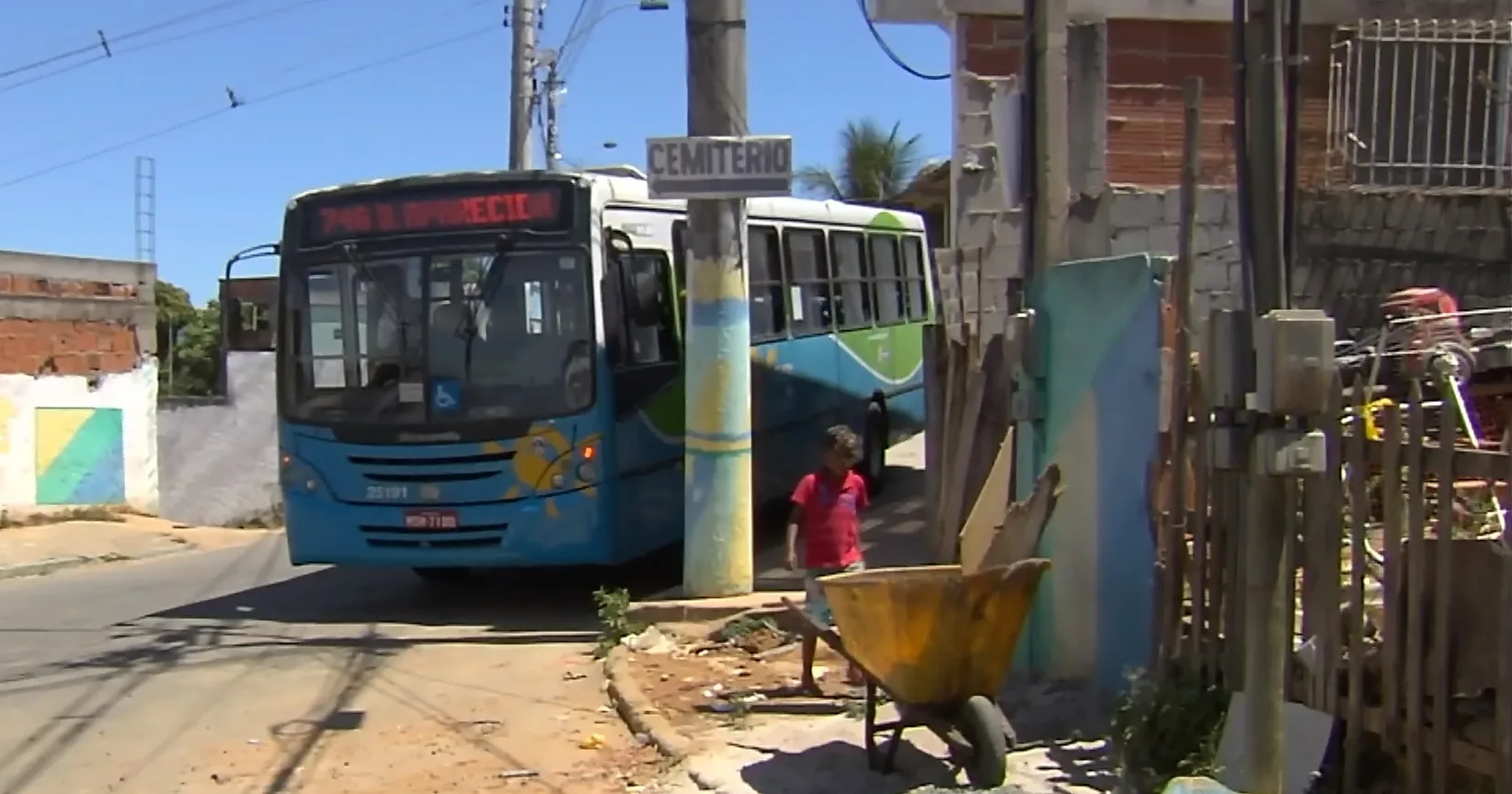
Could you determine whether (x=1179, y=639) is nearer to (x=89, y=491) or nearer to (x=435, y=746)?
(x=435, y=746)

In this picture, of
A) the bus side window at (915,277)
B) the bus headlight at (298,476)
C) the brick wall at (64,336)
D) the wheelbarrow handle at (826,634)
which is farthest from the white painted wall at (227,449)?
the wheelbarrow handle at (826,634)

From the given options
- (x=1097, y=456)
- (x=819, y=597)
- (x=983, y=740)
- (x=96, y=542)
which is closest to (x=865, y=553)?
(x=819, y=597)

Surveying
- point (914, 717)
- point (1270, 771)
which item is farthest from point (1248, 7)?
point (914, 717)

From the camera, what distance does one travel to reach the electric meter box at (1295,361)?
172 inches

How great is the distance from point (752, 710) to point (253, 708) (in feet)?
8.89

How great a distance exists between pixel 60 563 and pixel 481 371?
7.23 meters

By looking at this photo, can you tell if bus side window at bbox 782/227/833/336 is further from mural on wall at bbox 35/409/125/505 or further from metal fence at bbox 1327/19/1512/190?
mural on wall at bbox 35/409/125/505

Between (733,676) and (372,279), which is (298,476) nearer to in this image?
(372,279)

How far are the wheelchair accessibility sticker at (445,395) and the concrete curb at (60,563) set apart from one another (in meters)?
6.42

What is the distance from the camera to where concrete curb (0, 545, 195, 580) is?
14.7 metres

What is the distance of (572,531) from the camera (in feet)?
34.2

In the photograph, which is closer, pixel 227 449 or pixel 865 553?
pixel 865 553

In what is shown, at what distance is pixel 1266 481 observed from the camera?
478cm

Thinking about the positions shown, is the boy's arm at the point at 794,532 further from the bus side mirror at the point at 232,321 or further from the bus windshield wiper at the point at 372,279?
the bus side mirror at the point at 232,321
